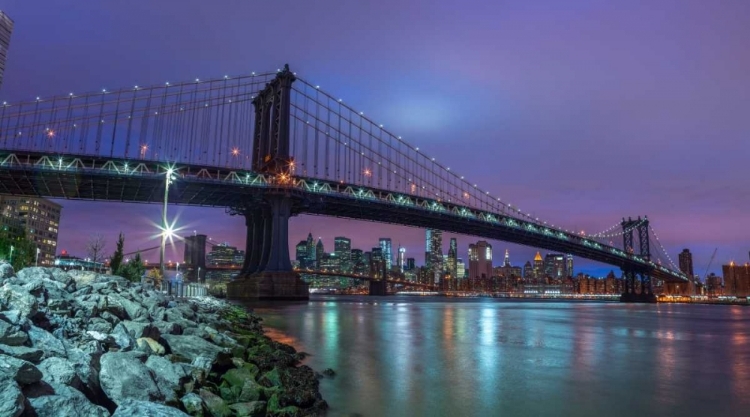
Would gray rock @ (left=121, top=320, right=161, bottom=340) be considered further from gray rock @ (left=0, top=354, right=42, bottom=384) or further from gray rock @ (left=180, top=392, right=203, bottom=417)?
gray rock @ (left=0, top=354, right=42, bottom=384)

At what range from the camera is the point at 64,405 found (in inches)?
225

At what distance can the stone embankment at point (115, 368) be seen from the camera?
5.80 metres

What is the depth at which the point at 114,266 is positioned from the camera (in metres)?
37.0

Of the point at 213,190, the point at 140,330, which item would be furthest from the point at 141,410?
the point at 213,190

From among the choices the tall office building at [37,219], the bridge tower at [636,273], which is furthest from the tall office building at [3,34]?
the bridge tower at [636,273]

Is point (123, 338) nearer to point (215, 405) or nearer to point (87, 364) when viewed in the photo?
point (87, 364)

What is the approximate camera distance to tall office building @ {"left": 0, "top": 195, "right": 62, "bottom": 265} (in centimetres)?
13038

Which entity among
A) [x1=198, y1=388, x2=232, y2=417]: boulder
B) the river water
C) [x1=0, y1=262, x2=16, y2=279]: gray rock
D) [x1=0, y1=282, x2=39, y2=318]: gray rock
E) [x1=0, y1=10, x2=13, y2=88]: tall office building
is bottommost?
the river water

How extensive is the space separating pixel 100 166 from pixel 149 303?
58.5m

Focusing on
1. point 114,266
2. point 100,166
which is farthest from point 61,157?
point 114,266

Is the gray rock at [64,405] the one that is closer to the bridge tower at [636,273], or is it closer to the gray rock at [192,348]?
the gray rock at [192,348]

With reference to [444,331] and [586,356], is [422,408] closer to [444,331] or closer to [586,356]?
[586,356]

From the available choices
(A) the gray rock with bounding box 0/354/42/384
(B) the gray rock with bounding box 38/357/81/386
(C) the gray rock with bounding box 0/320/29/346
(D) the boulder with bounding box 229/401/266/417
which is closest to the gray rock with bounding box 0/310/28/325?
(C) the gray rock with bounding box 0/320/29/346

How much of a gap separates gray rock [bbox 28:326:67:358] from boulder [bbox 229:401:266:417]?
8.93ft
